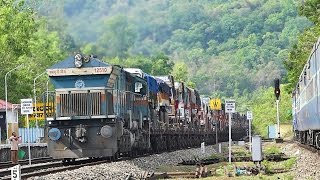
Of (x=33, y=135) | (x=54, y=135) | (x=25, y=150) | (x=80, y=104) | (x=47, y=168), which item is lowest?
(x=47, y=168)

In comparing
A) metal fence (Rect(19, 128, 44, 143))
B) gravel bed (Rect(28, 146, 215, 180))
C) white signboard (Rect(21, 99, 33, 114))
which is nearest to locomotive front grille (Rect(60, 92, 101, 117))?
gravel bed (Rect(28, 146, 215, 180))

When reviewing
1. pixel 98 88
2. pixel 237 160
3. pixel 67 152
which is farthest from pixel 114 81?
pixel 237 160

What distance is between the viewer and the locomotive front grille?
85.0ft

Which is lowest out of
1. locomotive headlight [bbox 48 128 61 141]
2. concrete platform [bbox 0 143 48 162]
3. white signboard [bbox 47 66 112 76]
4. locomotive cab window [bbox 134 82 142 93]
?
concrete platform [bbox 0 143 48 162]

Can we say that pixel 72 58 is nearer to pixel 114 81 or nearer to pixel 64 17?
pixel 114 81

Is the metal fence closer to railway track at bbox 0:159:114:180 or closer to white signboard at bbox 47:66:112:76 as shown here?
railway track at bbox 0:159:114:180

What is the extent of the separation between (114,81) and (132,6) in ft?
50.4

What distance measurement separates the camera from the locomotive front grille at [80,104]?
25.9 metres

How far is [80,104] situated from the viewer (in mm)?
26031

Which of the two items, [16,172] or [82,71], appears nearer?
[16,172]

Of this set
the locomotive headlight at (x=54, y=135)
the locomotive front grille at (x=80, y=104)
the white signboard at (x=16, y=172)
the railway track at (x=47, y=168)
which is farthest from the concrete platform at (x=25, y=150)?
the white signboard at (x=16, y=172)

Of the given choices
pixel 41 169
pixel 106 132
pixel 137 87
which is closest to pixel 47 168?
pixel 41 169

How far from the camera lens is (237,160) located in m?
30.0

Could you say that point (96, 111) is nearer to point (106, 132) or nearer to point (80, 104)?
point (80, 104)
